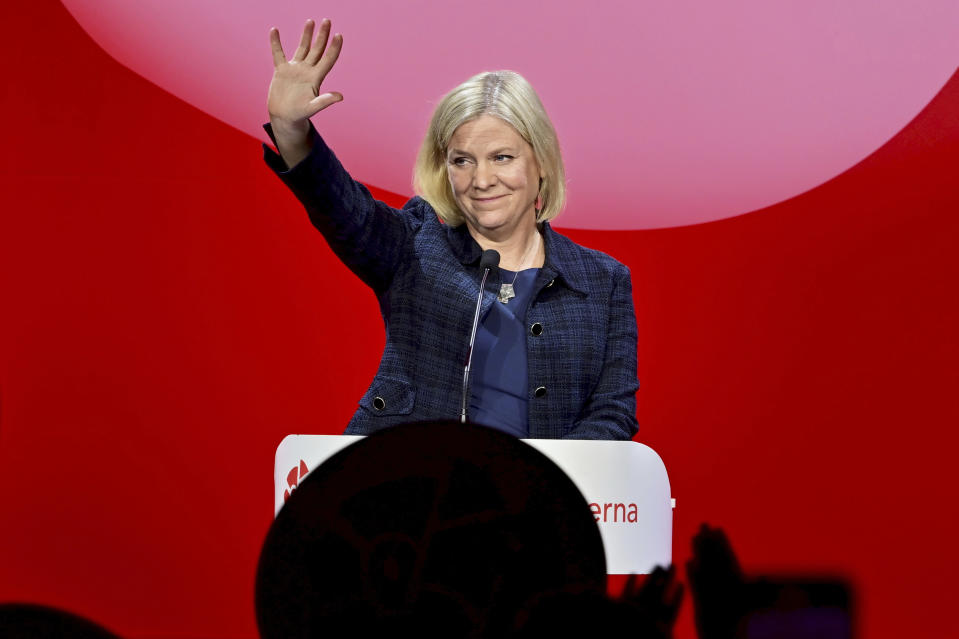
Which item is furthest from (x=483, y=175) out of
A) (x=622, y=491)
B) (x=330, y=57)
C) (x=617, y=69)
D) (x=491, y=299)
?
(x=617, y=69)

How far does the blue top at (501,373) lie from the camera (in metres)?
1.56

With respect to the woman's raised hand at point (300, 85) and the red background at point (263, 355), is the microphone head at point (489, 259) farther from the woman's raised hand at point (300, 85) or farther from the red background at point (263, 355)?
the red background at point (263, 355)

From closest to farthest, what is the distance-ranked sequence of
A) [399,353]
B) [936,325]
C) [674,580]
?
1. [674,580]
2. [399,353]
3. [936,325]

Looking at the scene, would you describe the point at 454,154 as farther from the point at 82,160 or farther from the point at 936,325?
the point at 936,325

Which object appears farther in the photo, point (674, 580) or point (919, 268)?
point (919, 268)

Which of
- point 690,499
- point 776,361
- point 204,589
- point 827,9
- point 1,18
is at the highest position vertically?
point 827,9

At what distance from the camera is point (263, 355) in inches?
98.9

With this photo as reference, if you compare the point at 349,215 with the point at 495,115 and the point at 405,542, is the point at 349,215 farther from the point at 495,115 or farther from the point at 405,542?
the point at 405,542

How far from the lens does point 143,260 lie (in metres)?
2.41

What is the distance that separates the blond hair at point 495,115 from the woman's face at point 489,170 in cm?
2

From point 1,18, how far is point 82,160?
0.38 metres

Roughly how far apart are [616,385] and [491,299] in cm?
26

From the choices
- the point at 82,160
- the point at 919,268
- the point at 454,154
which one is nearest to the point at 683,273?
the point at 919,268

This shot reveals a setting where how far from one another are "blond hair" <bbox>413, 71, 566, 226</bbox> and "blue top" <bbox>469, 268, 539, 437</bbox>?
218mm
